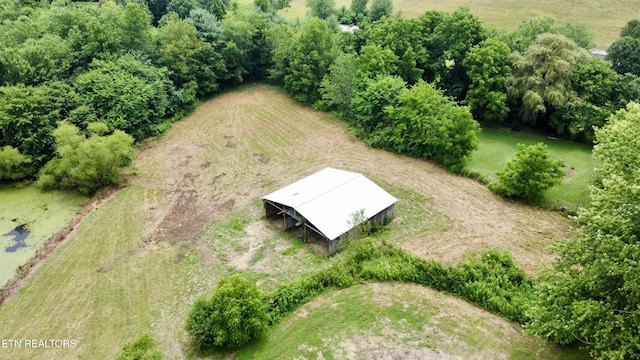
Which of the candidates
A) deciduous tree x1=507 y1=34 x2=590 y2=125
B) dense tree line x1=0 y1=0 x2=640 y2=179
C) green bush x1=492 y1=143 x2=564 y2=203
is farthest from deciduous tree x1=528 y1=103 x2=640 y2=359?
deciduous tree x1=507 y1=34 x2=590 y2=125

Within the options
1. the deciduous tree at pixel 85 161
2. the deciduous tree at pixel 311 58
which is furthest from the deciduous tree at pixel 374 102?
the deciduous tree at pixel 85 161

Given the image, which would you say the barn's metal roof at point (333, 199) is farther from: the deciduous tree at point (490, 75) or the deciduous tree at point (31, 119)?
the deciduous tree at point (31, 119)

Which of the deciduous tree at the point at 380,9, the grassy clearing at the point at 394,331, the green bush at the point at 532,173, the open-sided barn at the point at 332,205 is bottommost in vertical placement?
the grassy clearing at the point at 394,331

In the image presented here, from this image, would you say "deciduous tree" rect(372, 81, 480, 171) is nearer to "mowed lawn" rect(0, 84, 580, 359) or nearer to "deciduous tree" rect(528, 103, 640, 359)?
Answer: "mowed lawn" rect(0, 84, 580, 359)

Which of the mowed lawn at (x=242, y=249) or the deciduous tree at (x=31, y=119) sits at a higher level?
the deciduous tree at (x=31, y=119)

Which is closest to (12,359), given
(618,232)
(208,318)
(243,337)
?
(208,318)

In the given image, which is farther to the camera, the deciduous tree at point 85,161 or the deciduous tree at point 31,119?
the deciduous tree at point 31,119
